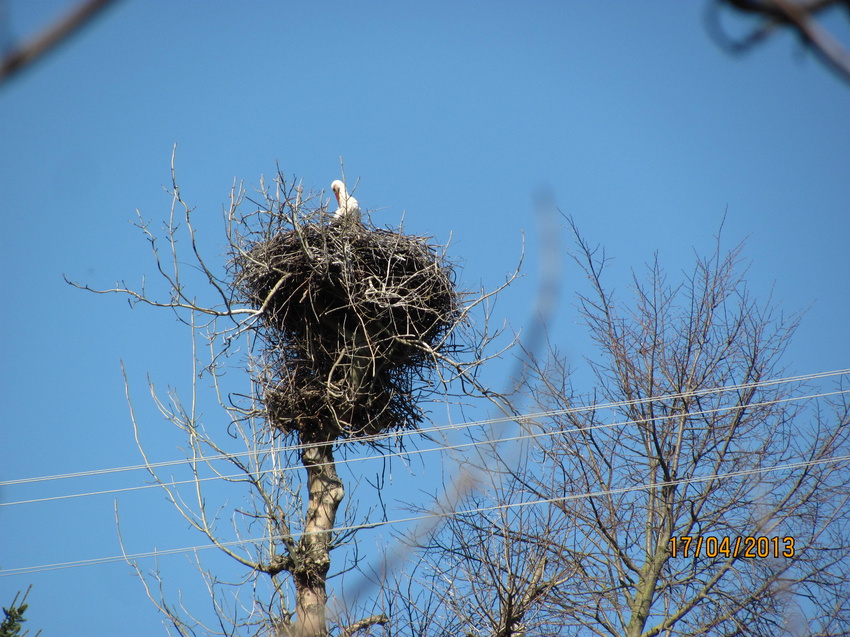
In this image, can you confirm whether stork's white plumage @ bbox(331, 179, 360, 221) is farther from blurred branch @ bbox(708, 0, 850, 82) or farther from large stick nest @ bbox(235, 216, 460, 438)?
blurred branch @ bbox(708, 0, 850, 82)

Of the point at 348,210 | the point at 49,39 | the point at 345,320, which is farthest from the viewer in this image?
the point at 348,210

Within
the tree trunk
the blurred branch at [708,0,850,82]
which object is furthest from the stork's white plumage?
the blurred branch at [708,0,850,82]

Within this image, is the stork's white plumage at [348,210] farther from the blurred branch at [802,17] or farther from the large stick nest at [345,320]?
the blurred branch at [802,17]

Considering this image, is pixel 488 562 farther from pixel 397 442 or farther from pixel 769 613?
pixel 769 613

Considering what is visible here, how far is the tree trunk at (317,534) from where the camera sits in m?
6.09

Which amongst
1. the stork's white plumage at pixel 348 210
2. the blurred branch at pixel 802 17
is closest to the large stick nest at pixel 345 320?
the stork's white plumage at pixel 348 210

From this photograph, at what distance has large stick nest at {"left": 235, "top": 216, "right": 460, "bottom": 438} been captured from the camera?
6688 mm

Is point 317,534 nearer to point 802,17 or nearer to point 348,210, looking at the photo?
point 348,210

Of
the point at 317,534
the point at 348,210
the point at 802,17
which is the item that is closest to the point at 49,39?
the point at 802,17

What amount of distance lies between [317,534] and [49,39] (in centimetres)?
565

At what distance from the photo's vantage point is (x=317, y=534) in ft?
20.6

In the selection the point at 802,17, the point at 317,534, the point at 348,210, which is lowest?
the point at 802,17

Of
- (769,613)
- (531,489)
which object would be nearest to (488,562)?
(531,489)

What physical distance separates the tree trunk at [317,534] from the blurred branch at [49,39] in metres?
5.06
